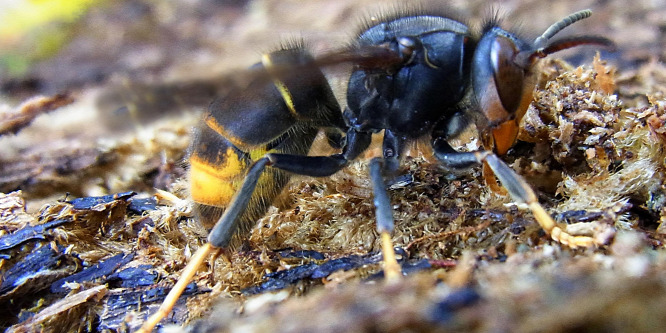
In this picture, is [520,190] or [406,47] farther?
[406,47]

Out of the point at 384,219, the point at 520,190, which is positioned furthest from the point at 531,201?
the point at 384,219

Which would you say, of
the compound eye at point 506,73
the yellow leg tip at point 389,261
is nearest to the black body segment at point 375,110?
the compound eye at point 506,73

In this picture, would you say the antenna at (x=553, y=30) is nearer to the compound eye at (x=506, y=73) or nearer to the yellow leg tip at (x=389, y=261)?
the compound eye at (x=506, y=73)

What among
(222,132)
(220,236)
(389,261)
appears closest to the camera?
(389,261)

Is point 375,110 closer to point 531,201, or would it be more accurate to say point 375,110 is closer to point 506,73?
point 506,73

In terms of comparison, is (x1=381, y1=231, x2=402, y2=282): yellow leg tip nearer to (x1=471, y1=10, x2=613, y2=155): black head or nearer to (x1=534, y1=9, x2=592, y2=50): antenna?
(x1=471, y1=10, x2=613, y2=155): black head

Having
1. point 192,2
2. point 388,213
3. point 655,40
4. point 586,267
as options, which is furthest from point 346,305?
point 192,2

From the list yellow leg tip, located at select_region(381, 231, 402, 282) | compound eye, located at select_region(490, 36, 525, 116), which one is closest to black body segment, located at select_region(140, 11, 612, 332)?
compound eye, located at select_region(490, 36, 525, 116)

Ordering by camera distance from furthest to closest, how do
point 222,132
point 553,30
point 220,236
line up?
point 222,132, point 553,30, point 220,236
